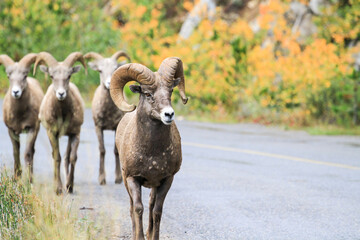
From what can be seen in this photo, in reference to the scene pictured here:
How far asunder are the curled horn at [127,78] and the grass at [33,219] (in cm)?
117

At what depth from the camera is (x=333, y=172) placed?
40.9ft

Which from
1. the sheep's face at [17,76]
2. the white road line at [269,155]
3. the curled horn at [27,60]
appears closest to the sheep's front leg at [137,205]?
the sheep's face at [17,76]

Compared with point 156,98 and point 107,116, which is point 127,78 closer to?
point 156,98

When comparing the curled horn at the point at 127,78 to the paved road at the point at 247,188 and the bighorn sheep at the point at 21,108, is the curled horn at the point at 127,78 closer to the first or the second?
the paved road at the point at 247,188

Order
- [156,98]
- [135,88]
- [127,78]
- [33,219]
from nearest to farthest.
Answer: [156,98], [135,88], [33,219], [127,78]

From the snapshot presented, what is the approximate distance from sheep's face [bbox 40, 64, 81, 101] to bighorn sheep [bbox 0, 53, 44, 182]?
870 mm

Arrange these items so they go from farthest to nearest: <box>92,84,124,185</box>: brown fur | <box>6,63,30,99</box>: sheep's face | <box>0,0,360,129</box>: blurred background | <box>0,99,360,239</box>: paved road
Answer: <box>0,0,360,129</box>: blurred background < <box>92,84,124,185</box>: brown fur < <box>6,63,30,99</box>: sheep's face < <box>0,99,360,239</box>: paved road

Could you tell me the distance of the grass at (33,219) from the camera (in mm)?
6285

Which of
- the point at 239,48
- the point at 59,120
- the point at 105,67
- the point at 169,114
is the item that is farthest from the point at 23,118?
the point at 239,48

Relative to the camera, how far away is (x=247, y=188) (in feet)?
35.9

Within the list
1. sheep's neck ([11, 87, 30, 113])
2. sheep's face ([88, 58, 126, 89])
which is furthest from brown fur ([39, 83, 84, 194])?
sheep's face ([88, 58, 126, 89])

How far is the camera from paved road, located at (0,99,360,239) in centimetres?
824

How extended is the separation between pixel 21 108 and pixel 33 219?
4.63 meters

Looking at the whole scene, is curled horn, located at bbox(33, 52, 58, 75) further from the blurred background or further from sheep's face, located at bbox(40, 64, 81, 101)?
the blurred background
